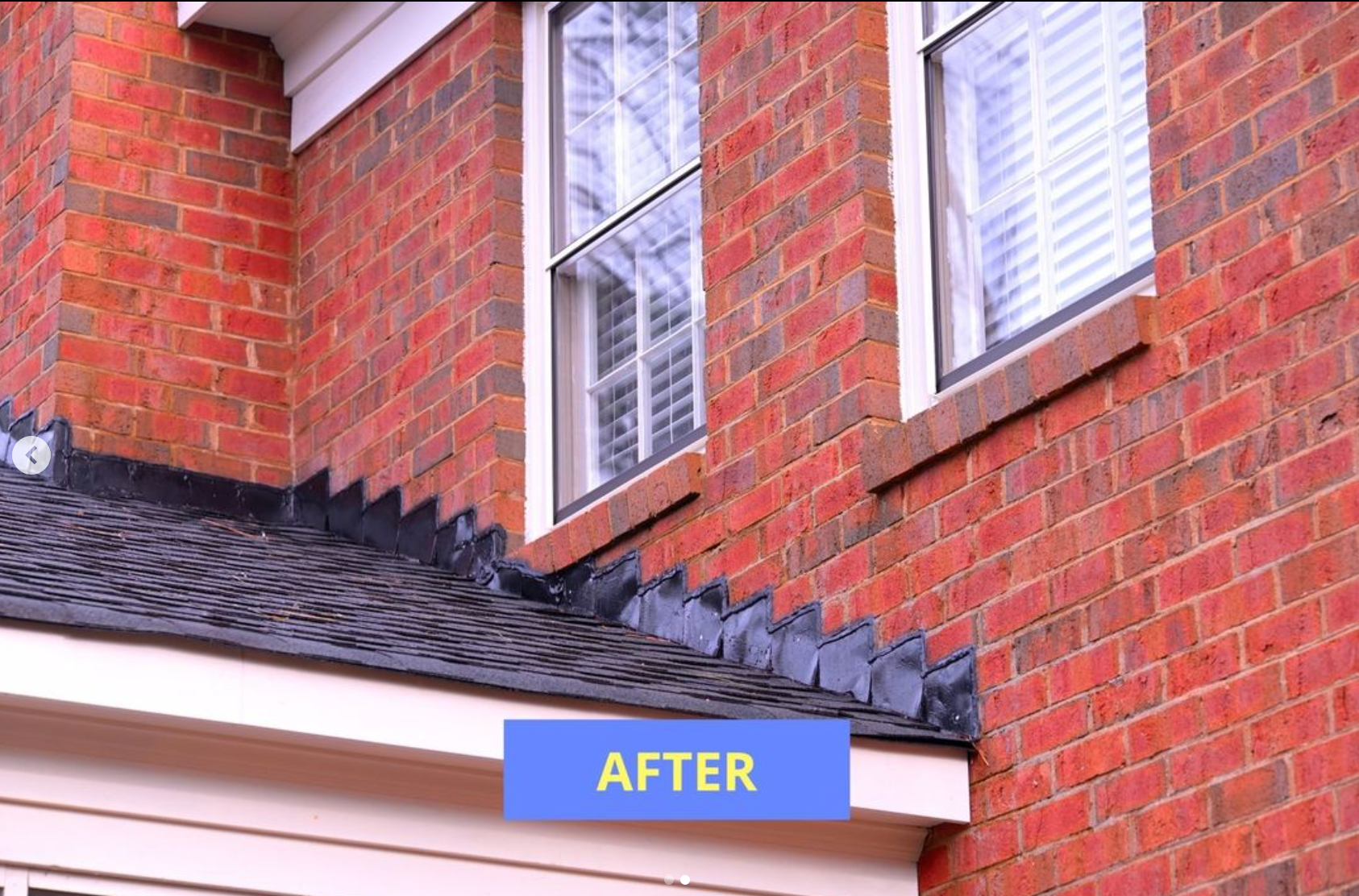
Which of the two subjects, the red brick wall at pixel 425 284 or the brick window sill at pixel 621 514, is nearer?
the brick window sill at pixel 621 514

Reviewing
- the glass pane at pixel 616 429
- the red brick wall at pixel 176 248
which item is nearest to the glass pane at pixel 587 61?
the glass pane at pixel 616 429

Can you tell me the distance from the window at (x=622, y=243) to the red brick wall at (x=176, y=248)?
1438 millimetres

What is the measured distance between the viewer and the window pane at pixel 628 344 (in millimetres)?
7832

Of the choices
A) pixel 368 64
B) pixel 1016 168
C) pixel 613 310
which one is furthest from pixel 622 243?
pixel 1016 168

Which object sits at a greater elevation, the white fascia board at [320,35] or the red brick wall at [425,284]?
the white fascia board at [320,35]

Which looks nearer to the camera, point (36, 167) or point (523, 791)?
point (523, 791)

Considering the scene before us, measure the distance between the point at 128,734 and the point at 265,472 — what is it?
3.62 m

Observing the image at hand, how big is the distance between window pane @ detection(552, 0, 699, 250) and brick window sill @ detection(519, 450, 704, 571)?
43.4 inches

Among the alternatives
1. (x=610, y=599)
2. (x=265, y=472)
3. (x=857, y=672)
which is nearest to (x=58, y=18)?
(x=265, y=472)

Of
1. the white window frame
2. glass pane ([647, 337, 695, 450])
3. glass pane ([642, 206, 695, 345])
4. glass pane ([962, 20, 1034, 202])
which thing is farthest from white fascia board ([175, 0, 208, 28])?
glass pane ([962, 20, 1034, 202])

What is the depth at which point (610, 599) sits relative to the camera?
754 centimetres

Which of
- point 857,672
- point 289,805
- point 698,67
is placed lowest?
point 289,805

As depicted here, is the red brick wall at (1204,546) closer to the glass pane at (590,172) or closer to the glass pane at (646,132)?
the glass pane at (646,132)

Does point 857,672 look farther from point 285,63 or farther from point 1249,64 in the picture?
point 285,63
